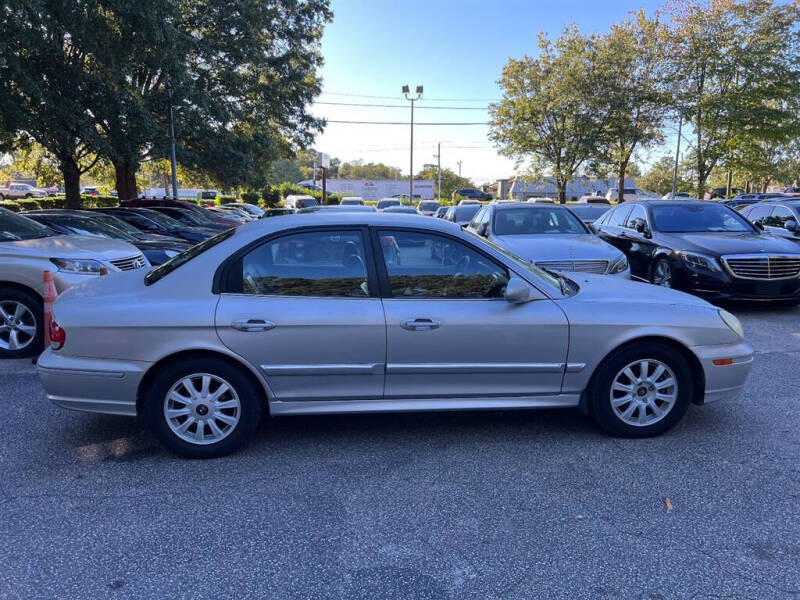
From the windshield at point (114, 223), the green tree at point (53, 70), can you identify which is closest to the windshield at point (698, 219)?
the windshield at point (114, 223)

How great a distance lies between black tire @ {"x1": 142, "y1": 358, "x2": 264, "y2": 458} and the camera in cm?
354

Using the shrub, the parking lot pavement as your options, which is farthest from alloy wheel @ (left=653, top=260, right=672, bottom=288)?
the shrub

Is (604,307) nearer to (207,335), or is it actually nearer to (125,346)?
(207,335)

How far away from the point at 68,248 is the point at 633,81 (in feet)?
85.1

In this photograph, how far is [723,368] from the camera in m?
3.90

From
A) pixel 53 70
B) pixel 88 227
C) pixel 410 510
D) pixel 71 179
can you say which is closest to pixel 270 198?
pixel 71 179

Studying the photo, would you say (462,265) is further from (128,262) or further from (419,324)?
(128,262)

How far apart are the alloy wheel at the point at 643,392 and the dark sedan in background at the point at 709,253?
4.71m

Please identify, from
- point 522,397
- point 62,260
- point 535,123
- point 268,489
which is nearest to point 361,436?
point 268,489

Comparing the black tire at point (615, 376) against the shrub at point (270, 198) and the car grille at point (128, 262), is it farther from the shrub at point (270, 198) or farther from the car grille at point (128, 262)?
the shrub at point (270, 198)

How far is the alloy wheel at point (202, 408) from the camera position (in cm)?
356

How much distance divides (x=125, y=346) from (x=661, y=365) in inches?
137

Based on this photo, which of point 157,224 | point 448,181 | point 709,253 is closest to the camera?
point 709,253

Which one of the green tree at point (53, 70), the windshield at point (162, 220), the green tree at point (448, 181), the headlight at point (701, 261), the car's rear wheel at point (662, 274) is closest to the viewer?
the headlight at point (701, 261)
